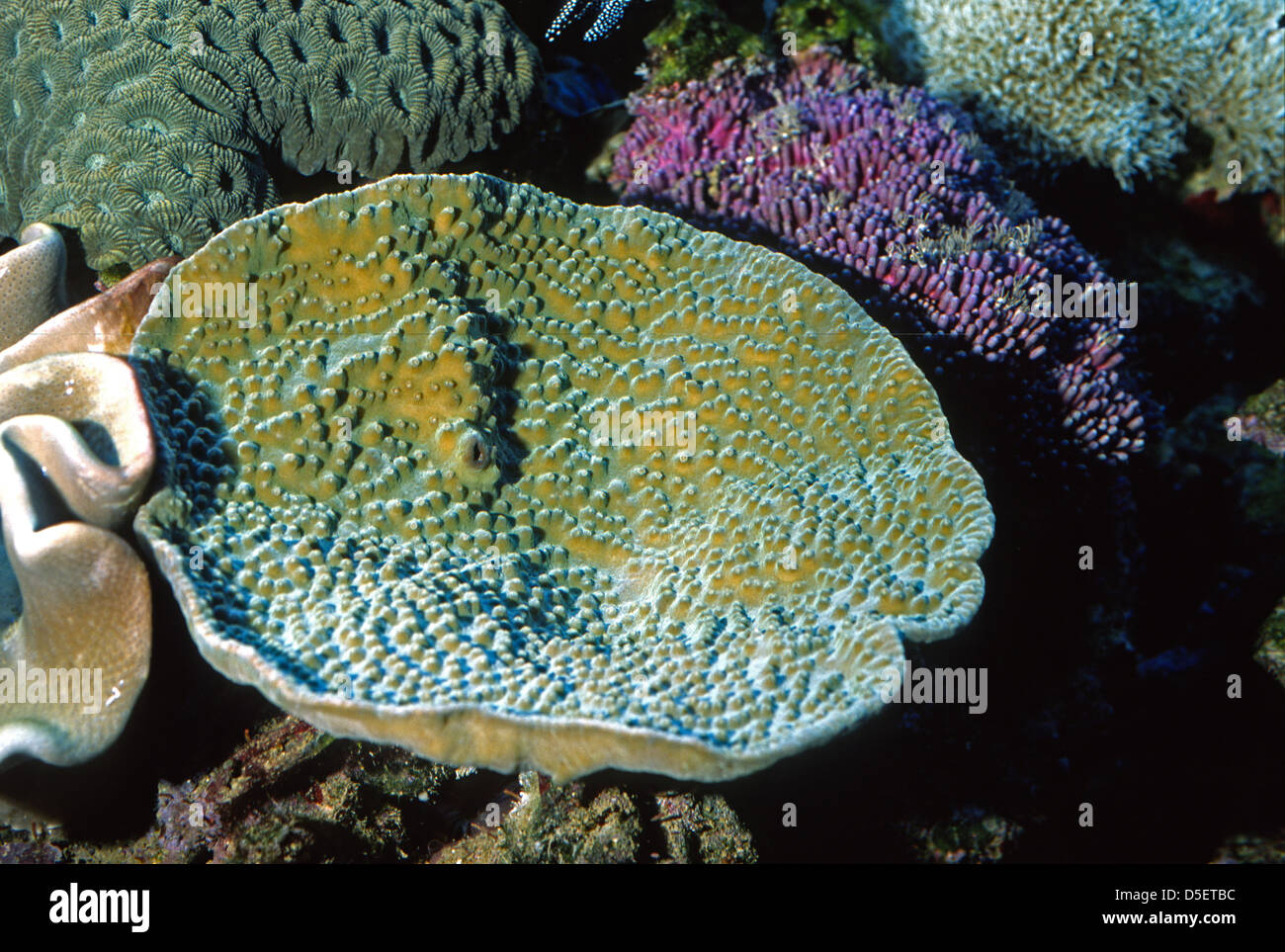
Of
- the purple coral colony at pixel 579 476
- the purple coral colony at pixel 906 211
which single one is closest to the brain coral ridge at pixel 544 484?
the purple coral colony at pixel 579 476

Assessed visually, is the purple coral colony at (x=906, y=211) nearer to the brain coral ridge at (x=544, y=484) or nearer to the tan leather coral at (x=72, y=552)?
the brain coral ridge at (x=544, y=484)

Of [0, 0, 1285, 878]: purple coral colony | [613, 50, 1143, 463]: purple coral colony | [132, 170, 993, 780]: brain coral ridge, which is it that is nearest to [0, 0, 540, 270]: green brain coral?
[0, 0, 1285, 878]: purple coral colony

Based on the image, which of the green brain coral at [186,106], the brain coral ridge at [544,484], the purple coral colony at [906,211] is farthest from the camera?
the purple coral colony at [906,211]

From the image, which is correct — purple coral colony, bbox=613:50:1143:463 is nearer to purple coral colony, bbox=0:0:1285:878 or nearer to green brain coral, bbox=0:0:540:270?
purple coral colony, bbox=0:0:1285:878

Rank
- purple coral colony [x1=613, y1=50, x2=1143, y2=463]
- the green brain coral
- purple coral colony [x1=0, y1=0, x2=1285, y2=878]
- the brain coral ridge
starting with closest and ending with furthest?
the brain coral ridge, purple coral colony [x1=0, y1=0, x2=1285, y2=878], the green brain coral, purple coral colony [x1=613, y1=50, x2=1143, y2=463]

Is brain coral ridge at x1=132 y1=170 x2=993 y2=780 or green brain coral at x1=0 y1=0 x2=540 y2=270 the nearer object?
brain coral ridge at x1=132 y1=170 x2=993 y2=780
